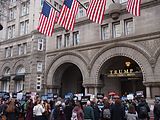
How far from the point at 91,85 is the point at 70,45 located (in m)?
5.77

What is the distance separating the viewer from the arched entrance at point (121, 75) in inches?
934

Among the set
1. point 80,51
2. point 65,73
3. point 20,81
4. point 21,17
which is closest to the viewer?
point 80,51

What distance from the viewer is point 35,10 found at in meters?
34.3

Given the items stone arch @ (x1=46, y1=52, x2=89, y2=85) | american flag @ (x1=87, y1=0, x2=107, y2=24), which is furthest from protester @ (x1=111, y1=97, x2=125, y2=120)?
stone arch @ (x1=46, y1=52, x2=89, y2=85)

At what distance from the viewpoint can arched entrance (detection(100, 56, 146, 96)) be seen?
23.7 meters

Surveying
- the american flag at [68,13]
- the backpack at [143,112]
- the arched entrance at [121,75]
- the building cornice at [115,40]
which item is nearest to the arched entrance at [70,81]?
the building cornice at [115,40]

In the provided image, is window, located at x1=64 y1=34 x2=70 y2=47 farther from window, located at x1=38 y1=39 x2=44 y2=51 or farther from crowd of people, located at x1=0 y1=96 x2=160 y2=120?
crowd of people, located at x1=0 y1=96 x2=160 y2=120

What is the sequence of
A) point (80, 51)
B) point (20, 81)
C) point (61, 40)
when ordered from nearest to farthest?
point (80, 51) < point (61, 40) < point (20, 81)

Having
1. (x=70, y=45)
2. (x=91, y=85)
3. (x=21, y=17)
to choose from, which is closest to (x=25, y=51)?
(x=21, y=17)

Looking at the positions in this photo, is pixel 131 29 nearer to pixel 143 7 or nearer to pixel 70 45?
pixel 143 7

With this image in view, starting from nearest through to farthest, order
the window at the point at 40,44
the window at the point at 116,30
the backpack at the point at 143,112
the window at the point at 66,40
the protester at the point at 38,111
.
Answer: the backpack at the point at 143,112 < the protester at the point at 38,111 < the window at the point at 116,30 < the window at the point at 66,40 < the window at the point at 40,44

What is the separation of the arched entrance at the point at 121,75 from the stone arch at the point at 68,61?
205cm

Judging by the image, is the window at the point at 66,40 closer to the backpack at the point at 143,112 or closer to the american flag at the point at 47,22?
the american flag at the point at 47,22

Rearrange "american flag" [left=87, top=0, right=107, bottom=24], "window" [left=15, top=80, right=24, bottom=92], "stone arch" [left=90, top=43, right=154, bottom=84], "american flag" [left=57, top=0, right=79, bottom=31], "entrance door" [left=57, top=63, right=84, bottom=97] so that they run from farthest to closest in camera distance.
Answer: "window" [left=15, top=80, right=24, bottom=92] → "entrance door" [left=57, top=63, right=84, bottom=97] → "stone arch" [left=90, top=43, right=154, bottom=84] → "american flag" [left=57, top=0, right=79, bottom=31] → "american flag" [left=87, top=0, right=107, bottom=24]
